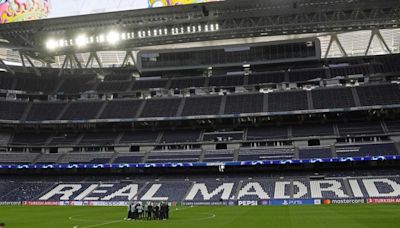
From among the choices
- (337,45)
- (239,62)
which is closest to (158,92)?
(239,62)

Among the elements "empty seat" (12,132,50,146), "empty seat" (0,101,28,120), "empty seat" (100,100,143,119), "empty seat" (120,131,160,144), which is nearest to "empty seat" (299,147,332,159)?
"empty seat" (120,131,160,144)

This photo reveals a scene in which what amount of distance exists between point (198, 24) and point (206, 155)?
19.1 m

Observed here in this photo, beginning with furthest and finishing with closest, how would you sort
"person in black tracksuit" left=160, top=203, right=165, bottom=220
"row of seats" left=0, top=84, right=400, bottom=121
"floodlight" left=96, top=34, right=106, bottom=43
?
"floodlight" left=96, top=34, right=106, bottom=43 → "row of seats" left=0, top=84, right=400, bottom=121 → "person in black tracksuit" left=160, top=203, right=165, bottom=220

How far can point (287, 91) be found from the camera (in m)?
72.4

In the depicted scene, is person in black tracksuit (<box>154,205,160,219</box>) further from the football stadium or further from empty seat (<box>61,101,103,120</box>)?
empty seat (<box>61,101,103,120</box>)

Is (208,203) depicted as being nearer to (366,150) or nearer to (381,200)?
(381,200)

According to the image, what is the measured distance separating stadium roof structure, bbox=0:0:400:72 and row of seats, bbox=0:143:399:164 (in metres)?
17.1

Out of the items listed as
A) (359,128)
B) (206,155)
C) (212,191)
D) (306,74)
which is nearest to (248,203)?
(212,191)

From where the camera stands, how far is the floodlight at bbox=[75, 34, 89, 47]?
6825 centimetres

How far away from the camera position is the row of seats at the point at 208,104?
66562 mm

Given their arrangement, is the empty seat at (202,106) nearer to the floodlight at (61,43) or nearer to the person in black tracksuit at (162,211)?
the floodlight at (61,43)

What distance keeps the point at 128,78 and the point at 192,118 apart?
18723mm

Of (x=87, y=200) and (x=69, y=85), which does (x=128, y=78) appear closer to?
(x=69, y=85)

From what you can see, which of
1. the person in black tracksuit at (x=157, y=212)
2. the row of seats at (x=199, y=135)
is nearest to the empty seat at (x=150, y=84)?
the row of seats at (x=199, y=135)
